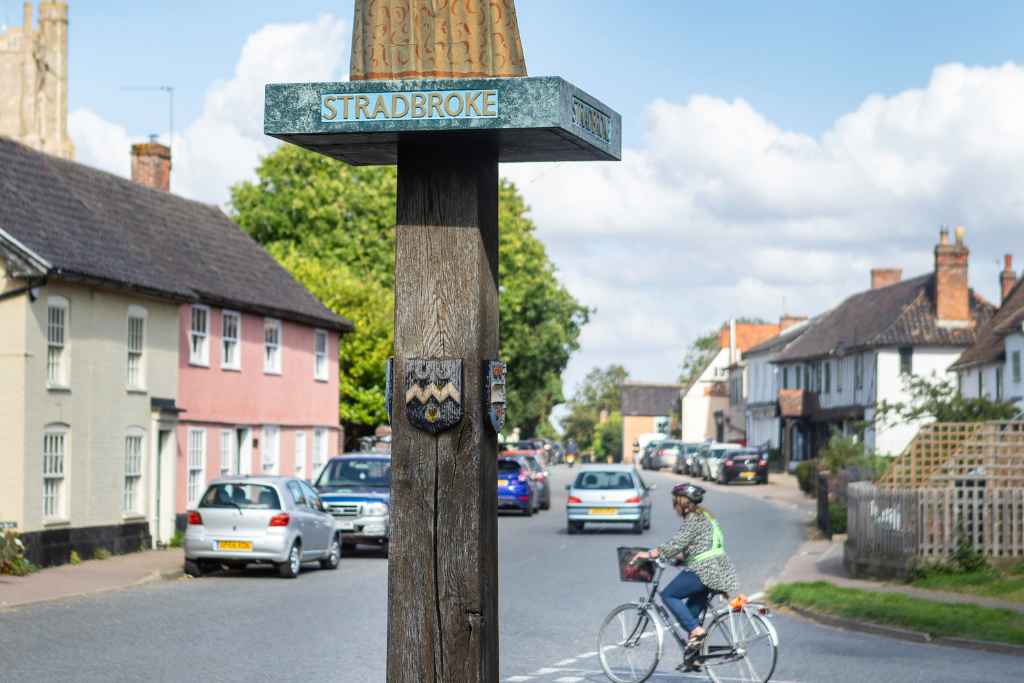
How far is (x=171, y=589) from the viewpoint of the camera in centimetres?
1842

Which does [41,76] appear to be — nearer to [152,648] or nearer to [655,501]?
[655,501]

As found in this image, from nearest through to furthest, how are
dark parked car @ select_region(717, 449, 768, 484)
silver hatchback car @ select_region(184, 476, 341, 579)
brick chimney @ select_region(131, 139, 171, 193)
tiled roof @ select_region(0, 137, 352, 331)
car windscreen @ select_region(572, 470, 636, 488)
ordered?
silver hatchback car @ select_region(184, 476, 341, 579) < tiled roof @ select_region(0, 137, 352, 331) < car windscreen @ select_region(572, 470, 636, 488) < brick chimney @ select_region(131, 139, 171, 193) < dark parked car @ select_region(717, 449, 768, 484)

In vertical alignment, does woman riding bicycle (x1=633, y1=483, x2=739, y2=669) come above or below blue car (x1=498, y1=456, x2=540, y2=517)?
above

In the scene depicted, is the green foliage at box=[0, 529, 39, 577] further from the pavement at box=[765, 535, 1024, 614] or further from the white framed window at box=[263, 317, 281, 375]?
the white framed window at box=[263, 317, 281, 375]

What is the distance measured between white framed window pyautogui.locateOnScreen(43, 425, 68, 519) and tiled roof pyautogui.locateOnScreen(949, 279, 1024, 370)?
32856mm

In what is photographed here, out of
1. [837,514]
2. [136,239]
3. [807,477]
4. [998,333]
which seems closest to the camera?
[837,514]

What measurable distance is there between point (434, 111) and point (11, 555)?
1760cm

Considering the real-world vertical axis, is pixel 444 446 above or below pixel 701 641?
above

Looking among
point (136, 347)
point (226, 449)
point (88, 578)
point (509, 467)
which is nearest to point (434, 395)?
point (88, 578)

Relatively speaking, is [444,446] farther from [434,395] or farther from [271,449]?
[271,449]

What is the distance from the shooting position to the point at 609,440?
136 metres

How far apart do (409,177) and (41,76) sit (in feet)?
302

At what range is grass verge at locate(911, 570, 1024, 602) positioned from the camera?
1672 centimetres

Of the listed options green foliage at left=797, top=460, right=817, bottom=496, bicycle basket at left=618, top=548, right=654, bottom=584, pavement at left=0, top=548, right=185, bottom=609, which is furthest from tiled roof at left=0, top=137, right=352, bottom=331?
green foliage at left=797, top=460, right=817, bottom=496
